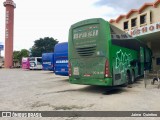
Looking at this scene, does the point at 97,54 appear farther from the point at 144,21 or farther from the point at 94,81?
the point at 144,21

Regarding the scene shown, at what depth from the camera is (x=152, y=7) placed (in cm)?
2188

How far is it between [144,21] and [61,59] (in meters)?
13.9

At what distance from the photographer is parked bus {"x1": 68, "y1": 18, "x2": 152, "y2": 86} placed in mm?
8406

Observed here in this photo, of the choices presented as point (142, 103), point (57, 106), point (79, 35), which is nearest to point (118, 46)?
point (79, 35)

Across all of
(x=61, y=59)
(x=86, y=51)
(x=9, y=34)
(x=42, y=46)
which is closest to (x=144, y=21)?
(x=61, y=59)

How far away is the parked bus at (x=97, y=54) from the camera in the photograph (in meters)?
8.41

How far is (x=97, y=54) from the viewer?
859 centimetres

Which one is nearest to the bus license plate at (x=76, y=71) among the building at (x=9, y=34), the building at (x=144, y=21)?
the building at (x=144, y=21)

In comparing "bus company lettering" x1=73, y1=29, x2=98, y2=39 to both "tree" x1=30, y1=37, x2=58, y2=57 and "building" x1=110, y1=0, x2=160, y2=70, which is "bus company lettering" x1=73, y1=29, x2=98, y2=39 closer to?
"building" x1=110, y1=0, x2=160, y2=70

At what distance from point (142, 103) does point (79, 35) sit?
4450 mm

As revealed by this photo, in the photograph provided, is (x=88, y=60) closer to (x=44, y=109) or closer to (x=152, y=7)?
(x=44, y=109)

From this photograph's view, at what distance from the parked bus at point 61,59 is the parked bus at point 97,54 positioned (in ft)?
Answer: 12.8

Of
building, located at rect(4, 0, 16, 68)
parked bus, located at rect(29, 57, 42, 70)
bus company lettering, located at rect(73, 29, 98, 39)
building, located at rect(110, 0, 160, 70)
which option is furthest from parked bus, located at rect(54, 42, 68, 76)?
building, located at rect(4, 0, 16, 68)

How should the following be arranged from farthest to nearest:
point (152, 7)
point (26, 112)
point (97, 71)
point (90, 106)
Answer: point (152, 7) < point (97, 71) < point (90, 106) < point (26, 112)
